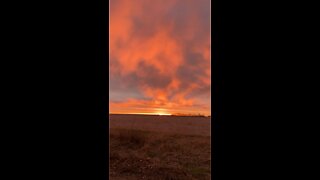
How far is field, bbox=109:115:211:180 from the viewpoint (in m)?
5.18

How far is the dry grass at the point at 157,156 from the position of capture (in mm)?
5191

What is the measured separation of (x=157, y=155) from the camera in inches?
262

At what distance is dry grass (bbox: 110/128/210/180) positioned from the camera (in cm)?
519

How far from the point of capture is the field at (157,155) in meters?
5.18

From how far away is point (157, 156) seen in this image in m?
6.54

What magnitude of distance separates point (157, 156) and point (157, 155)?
0.11 metres
